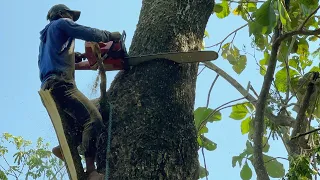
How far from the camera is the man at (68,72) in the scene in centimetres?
221

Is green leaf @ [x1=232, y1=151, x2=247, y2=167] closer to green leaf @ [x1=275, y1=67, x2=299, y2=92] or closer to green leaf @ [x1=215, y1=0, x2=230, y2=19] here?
green leaf @ [x1=275, y1=67, x2=299, y2=92]

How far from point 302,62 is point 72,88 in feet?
6.78

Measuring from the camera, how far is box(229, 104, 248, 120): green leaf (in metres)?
3.99

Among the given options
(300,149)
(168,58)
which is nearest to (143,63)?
(168,58)

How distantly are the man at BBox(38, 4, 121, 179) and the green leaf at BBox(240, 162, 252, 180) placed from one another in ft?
5.75

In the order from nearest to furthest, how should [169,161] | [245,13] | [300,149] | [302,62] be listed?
[169,161] < [300,149] < [302,62] < [245,13]

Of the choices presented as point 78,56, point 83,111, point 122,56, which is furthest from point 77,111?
point 78,56

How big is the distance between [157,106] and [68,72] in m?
0.55

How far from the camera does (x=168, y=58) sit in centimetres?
236

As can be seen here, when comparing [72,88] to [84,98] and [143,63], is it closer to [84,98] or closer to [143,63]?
[84,98]

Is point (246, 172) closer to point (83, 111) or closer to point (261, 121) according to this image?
point (261, 121)

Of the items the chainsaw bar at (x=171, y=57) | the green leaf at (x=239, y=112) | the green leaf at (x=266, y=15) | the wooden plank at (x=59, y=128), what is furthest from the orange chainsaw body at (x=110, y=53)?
the green leaf at (x=239, y=112)

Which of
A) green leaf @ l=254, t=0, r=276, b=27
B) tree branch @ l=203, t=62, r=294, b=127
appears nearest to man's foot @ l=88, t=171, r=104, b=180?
green leaf @ l=254, t=0, r=276, b=27

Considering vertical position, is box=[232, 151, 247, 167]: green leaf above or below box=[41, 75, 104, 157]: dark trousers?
below
